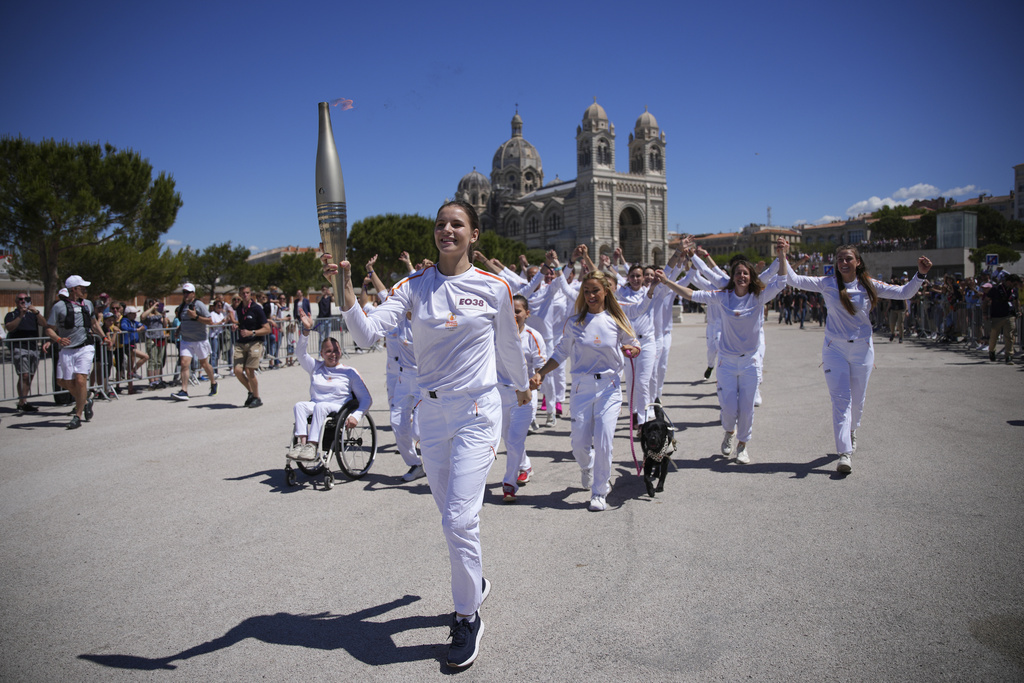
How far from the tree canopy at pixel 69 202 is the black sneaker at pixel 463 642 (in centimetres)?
2284

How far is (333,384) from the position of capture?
5.94 metres

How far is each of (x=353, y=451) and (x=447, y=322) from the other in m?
3.50

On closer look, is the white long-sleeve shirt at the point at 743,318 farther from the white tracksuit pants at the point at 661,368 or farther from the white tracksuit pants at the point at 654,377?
the white tracksuit pants at the point at 661,368

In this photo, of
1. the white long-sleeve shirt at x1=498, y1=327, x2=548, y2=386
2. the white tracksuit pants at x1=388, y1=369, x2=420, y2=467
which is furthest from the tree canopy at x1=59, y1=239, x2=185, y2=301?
the white long-sleeve shirt at x1=498, y1=327, x2=548, y2=386

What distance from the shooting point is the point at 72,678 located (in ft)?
9.32

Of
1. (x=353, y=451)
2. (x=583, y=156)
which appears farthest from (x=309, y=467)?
(x=583, y=156)

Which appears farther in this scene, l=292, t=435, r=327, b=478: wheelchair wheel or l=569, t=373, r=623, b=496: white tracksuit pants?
l=292, t=435, r=327, b=478: wheelchair wheel

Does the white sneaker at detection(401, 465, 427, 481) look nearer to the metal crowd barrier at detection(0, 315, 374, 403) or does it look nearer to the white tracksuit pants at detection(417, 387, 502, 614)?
the white tracksuit pants at detection(417, 387, 502, 614)

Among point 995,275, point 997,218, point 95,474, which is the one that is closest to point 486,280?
point 95,474

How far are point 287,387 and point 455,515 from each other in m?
10.4

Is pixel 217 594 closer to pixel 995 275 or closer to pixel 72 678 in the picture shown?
pixel 72 678

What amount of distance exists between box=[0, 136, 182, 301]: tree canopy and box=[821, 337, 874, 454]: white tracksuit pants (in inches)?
911

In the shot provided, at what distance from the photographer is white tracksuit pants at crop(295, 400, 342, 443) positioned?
5.71 metres

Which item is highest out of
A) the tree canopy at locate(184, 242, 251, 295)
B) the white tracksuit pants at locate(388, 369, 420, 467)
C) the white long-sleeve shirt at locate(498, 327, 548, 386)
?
the tree canopy at locate(184, 242, 251, 295)
